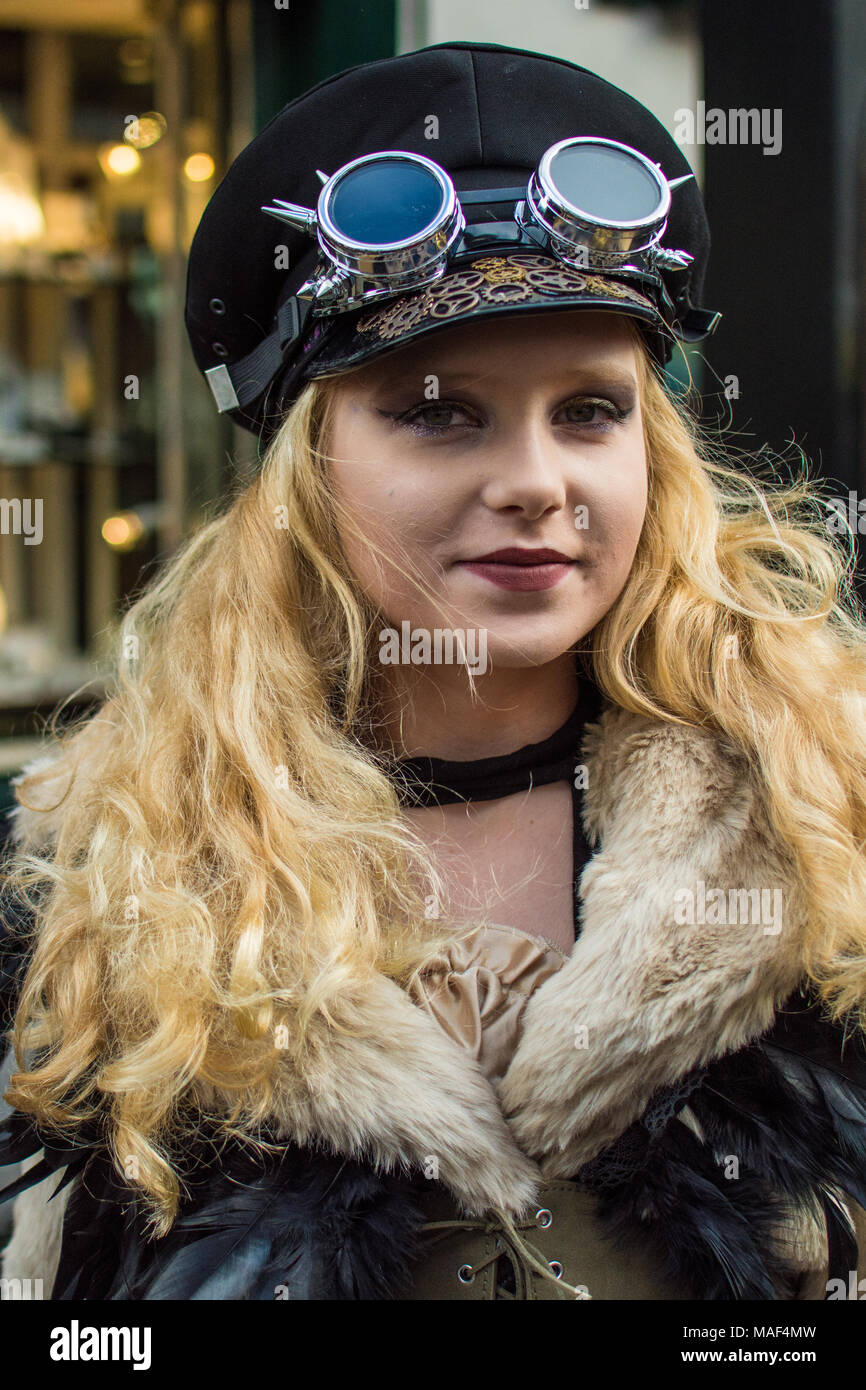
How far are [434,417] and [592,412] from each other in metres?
0.21

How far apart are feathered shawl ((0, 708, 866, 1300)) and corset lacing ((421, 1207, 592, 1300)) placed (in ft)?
0.10

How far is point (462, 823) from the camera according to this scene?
1526mm

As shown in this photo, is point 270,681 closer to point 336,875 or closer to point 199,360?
point 336,875

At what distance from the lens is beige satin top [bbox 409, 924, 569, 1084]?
53.7 inches

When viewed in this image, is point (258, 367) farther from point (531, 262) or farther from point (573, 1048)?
point (573, 1048)

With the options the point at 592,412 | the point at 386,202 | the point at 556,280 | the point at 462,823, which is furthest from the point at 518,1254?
the point at 386,202

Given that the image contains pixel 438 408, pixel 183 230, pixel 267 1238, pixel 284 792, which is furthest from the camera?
pixel 183 230

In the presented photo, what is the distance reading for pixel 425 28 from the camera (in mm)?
2494

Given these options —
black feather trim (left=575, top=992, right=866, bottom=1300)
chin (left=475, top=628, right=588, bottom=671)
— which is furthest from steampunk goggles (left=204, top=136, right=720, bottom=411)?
black feather trim (left=575, top=992, right=866, bottom=1300)

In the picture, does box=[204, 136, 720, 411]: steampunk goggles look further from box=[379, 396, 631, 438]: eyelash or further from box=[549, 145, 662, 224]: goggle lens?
box=[379, 396, 631, 438]: eyelash

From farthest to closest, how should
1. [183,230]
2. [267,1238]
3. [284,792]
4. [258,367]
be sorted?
[183,230]
[258,367]
[284,792]
[267,1238]

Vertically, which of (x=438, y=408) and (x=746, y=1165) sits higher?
(x=438, y=408)

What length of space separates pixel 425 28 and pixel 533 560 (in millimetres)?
1773
